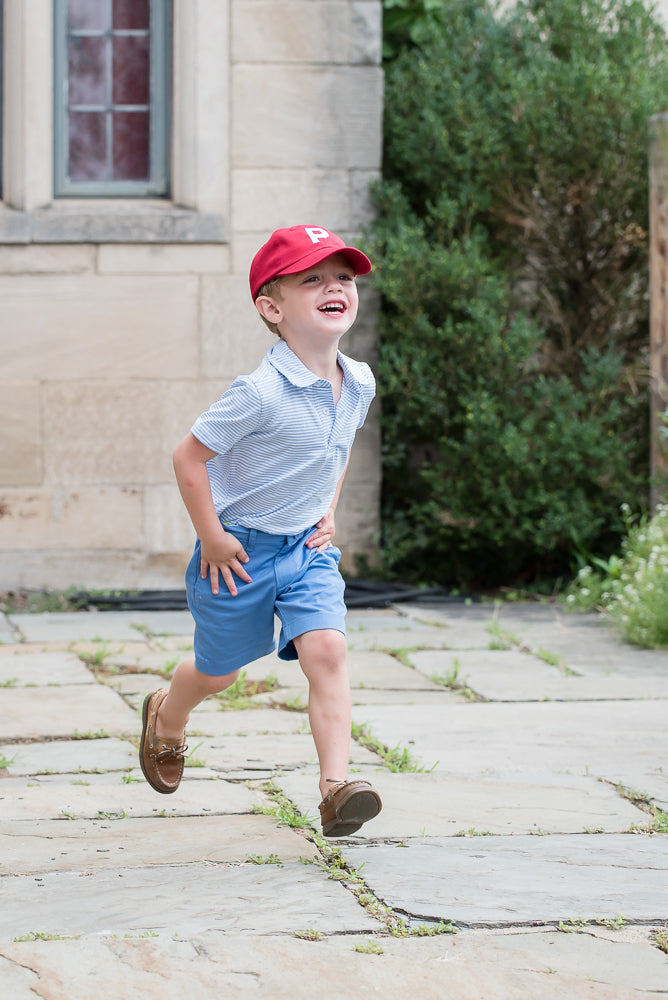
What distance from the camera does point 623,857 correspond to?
8.84ft

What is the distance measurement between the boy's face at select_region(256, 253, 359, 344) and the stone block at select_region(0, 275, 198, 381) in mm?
4082

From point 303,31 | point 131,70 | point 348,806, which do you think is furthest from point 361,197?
point 348,806

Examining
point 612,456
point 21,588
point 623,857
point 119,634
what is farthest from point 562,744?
point 21,588

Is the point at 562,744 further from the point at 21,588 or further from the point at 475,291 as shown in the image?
the point at 21,588

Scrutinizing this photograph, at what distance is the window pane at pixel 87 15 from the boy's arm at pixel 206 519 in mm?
4921

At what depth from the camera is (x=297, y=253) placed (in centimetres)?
285

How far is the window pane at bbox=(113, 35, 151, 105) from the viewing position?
7.07 meters

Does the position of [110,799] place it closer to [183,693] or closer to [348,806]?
[183,693]

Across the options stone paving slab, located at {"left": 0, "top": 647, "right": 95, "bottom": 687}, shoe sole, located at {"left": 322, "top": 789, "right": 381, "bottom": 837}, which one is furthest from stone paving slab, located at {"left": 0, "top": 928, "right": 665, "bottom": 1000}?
stone paving slab, located at {"left": 0, "top": 647, "right": 95, "bottom": 687}

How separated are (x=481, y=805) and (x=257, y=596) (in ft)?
2.44

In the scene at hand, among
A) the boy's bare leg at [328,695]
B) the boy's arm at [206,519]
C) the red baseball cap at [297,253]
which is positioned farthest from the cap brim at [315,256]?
the boy's bare leg at [328,695]

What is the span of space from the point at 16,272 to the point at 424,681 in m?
3.40

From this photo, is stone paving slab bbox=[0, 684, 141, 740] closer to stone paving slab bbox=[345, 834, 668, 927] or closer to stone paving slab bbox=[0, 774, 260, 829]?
stone paving slab bbox=[0, 774, 260, 829]

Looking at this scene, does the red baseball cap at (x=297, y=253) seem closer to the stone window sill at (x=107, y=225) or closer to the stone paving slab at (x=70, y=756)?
the stone paving slab at (x=70, y=756)
